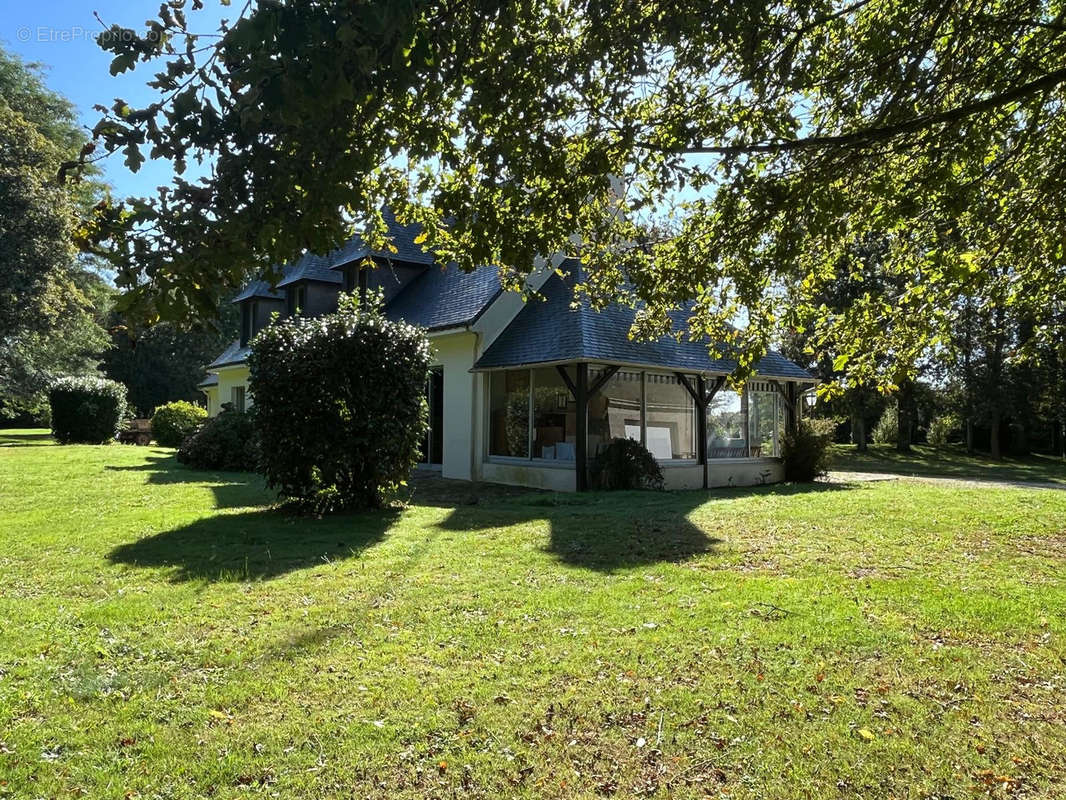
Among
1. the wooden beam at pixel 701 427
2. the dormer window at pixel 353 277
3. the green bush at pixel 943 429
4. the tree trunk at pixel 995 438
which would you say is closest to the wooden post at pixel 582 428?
the wooden beam at pixel 701 427

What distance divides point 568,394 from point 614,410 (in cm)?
108

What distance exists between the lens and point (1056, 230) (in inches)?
246

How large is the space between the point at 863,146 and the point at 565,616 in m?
4.37

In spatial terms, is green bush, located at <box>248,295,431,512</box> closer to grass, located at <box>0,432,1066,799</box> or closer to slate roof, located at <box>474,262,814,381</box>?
grass, located at <box>0,432,1066,799</box>

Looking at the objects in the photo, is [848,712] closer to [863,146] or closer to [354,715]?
[354,715]

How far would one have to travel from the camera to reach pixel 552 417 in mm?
15523

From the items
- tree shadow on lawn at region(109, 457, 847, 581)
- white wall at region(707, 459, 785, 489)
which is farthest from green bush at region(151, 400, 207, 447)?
white wall at region(707, 459, 785, 489)

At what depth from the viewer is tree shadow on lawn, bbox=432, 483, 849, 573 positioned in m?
7.80

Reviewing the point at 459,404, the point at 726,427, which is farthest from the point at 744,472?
the point at 459,404

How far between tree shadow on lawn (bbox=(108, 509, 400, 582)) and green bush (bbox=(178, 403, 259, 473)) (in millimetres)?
7004

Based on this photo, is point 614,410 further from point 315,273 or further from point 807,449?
point 315,273

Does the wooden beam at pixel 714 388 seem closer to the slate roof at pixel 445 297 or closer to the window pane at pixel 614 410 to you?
the window pane at pixel 614 410

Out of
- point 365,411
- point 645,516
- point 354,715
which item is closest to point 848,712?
point 354,715

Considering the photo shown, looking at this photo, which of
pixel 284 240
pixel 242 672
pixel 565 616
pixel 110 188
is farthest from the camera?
pixel 110 188
